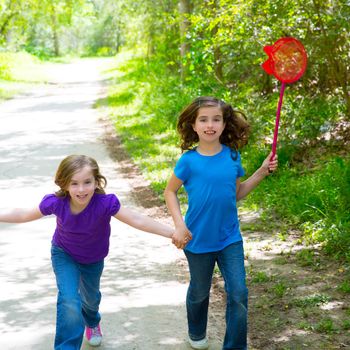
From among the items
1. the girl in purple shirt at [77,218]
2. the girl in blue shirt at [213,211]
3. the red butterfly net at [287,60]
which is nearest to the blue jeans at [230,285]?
the girl in blue shirt at [213,211]

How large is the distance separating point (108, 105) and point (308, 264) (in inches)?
548

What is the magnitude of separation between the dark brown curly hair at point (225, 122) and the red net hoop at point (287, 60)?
410 millimetres

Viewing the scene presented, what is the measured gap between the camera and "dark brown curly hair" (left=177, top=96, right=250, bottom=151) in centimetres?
372

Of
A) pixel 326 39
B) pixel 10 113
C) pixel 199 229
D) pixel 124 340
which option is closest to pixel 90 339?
pixel 124 340

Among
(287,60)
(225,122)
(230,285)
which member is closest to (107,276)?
(230,285)

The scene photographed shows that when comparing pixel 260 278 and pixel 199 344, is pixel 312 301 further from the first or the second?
pixel 199 344

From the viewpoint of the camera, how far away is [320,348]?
3840 millimetres

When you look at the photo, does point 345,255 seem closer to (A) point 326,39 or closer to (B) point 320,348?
(B) point 320,348

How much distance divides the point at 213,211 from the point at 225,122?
0.58 meters

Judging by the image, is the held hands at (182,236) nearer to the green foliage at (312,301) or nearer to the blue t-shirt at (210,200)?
the blue t-shirt at (210,200)

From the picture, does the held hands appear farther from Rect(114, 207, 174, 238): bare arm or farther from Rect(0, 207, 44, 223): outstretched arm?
Rect(0, 207, 44, 223): outstretched arm

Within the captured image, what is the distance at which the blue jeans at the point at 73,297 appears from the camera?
10.9ft

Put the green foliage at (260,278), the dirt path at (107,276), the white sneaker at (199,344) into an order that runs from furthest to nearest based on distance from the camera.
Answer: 1. the green foliage at (260,278)
2. the dirt path at (107,276)
3. the white sneaker at (199,344)

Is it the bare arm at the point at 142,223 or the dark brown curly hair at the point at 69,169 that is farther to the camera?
the bare arm at the point at 142,223
